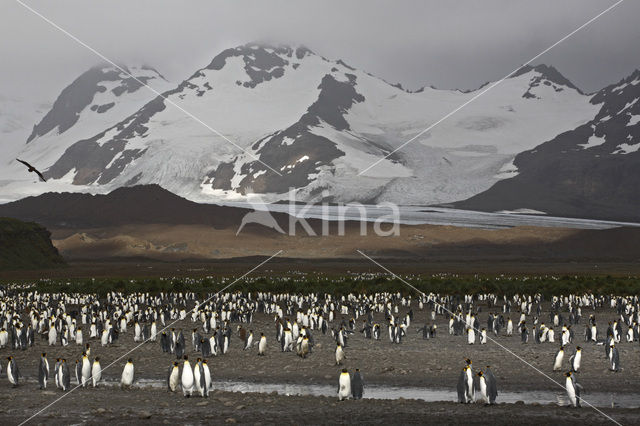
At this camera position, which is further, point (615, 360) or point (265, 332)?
point (265, 332)

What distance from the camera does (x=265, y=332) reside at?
90.2 feet

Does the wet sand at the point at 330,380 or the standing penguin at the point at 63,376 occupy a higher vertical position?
the standing penguin at the point at 63,376

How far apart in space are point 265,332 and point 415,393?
1249cm

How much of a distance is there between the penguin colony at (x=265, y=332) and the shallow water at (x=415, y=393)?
A: 0.45 m

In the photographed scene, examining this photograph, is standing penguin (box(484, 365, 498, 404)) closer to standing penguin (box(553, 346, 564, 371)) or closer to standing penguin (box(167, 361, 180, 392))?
standing penguin (box(553, 346, 564, 371))

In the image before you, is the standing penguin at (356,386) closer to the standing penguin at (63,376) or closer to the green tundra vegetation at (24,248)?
the standing penguin at (63,376)

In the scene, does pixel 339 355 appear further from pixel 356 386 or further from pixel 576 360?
pixel 576 360

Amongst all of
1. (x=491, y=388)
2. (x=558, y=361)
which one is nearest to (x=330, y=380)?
(x=491, y=388)

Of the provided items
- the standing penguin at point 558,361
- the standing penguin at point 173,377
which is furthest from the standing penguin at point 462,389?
the standing penguin at point 173,377

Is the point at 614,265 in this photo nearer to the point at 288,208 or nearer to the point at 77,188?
the point at 288,208

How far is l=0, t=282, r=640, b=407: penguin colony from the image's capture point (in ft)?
50.0

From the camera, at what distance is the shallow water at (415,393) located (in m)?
14.5

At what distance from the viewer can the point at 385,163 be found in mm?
181375

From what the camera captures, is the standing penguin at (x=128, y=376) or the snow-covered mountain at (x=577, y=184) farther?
the snow-covered mountain at (x=577, y=184)
